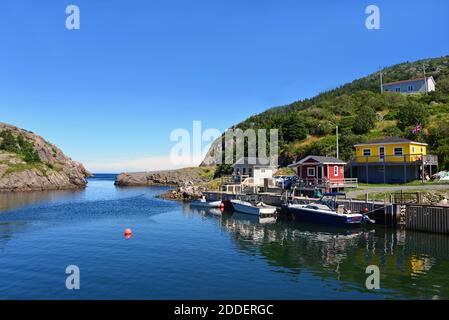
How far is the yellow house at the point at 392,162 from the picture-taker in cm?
5294

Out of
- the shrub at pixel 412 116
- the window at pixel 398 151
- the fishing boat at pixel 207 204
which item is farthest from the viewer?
the shrub at pixel 412 116

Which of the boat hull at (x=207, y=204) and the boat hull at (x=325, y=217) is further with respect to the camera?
the boat hull at (x=207, y=204)

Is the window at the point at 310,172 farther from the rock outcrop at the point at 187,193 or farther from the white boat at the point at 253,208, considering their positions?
the rock outcrop at the point at 187,193

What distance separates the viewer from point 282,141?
10031cm

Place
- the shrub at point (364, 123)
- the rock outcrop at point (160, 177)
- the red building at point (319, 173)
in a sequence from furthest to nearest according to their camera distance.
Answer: the rock outcrop at point (160, 177)
the shrub at point (364, 123)
the red building at point (319, 173)

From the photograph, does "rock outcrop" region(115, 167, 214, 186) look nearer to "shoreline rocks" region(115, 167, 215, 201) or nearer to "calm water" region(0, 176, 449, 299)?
"shoreline rocks" region(115, 167, 215, 201)

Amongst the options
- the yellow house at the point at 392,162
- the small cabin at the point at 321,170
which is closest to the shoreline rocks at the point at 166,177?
the small cabin at the point at 321,170

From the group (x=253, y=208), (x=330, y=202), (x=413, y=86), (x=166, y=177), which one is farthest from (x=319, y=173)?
(x=166, y=177)

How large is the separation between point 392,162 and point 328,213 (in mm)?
19931

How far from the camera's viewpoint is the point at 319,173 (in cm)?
5559

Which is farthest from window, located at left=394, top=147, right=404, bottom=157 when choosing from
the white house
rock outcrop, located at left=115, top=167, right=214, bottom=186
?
rock outcrop, located at left=115, top=167, right=214, bottom=186

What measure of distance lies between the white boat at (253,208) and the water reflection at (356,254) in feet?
Result: 25.2

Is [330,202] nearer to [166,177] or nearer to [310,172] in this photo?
[310,172]

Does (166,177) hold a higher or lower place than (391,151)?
lower
